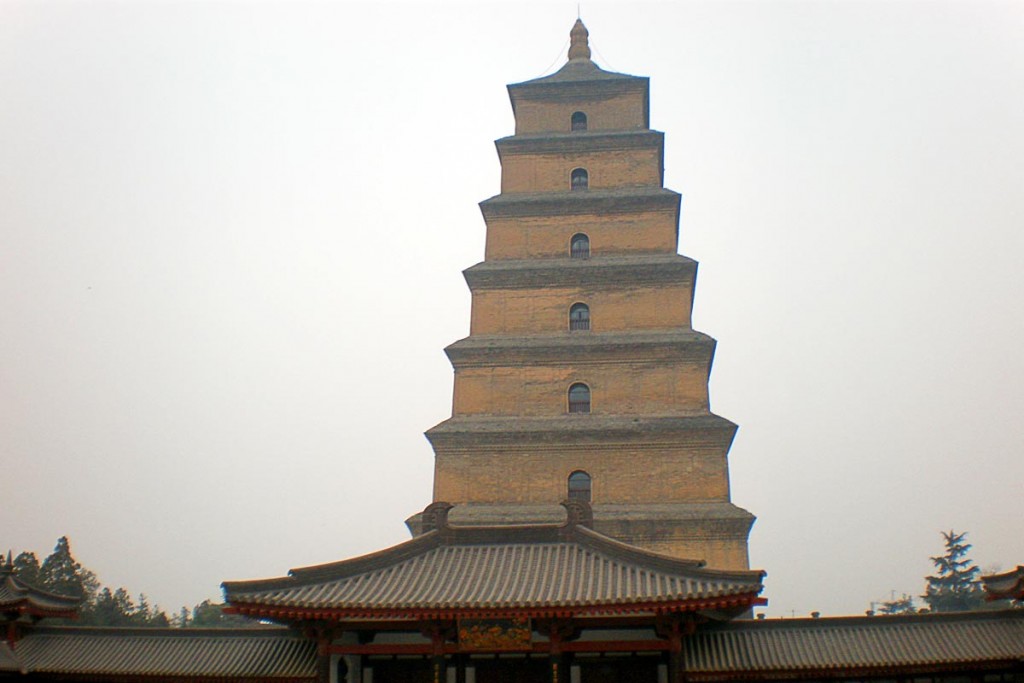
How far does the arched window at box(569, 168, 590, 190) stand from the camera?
25.2 meters

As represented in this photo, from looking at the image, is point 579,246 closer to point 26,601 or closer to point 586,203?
point 586,203

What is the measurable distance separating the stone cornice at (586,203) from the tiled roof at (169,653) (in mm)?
12432

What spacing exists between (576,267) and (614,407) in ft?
12.4

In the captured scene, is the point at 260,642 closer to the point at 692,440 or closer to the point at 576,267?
the point at 692,440

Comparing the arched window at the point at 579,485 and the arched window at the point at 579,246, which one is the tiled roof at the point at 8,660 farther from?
the arched window at the point at 579,246

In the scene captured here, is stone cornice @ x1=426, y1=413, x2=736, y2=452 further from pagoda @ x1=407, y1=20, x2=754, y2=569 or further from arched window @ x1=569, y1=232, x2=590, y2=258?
arched window @ x1=569, y1=232, x2=590, y2=258

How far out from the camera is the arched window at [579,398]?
2206 centimetres

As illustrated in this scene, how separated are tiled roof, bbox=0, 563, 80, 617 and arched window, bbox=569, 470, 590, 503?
1016 cm

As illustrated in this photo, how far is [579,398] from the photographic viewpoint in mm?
22156

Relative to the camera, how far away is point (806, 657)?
590 inches

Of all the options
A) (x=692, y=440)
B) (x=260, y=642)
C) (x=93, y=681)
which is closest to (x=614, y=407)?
(x=692, y=440)

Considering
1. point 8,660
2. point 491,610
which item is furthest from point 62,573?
point 491,610

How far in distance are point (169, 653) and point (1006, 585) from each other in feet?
46.9

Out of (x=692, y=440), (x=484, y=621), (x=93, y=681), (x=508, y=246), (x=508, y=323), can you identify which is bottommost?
(x=93, y=681)
